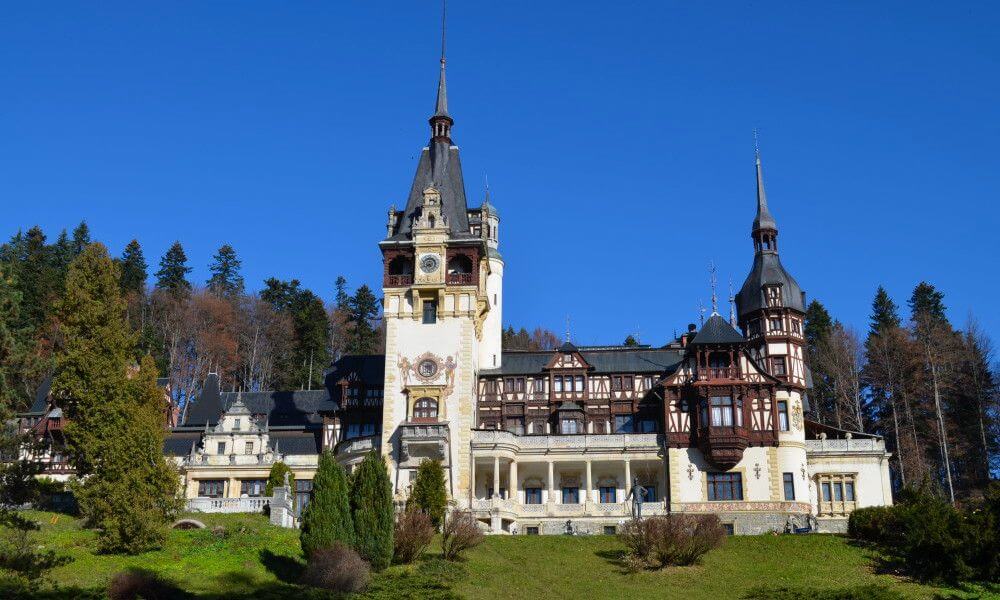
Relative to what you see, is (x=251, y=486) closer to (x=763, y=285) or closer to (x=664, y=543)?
(x=664, y=543)

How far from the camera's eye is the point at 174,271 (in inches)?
4161

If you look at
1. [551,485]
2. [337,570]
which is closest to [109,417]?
[337,570]

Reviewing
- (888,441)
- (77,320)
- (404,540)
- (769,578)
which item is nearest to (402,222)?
(77,320)

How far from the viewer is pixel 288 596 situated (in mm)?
34406

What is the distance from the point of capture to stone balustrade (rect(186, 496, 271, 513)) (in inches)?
2037

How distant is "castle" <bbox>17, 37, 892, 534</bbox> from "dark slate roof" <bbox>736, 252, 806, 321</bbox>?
138 millimetres

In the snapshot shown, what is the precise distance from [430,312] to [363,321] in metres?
40.1

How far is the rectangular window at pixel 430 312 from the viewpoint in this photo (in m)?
62.8

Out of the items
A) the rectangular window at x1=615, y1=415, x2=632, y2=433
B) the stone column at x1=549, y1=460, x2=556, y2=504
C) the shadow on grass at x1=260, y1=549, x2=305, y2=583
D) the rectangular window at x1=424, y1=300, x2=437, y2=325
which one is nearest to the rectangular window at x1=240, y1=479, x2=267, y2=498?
the rectangular window at x1=424, y1=300, x2=437, y2=325

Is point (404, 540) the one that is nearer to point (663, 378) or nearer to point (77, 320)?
point (77, 320)

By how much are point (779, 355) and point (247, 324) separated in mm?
50569

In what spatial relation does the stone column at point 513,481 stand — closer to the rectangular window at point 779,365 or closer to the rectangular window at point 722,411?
the rectangular window at point 722,411

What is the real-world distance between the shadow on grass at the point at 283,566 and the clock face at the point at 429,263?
25.6m

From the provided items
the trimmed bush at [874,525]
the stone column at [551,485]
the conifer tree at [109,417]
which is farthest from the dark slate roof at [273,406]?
the trimmed bush at [874,525]
